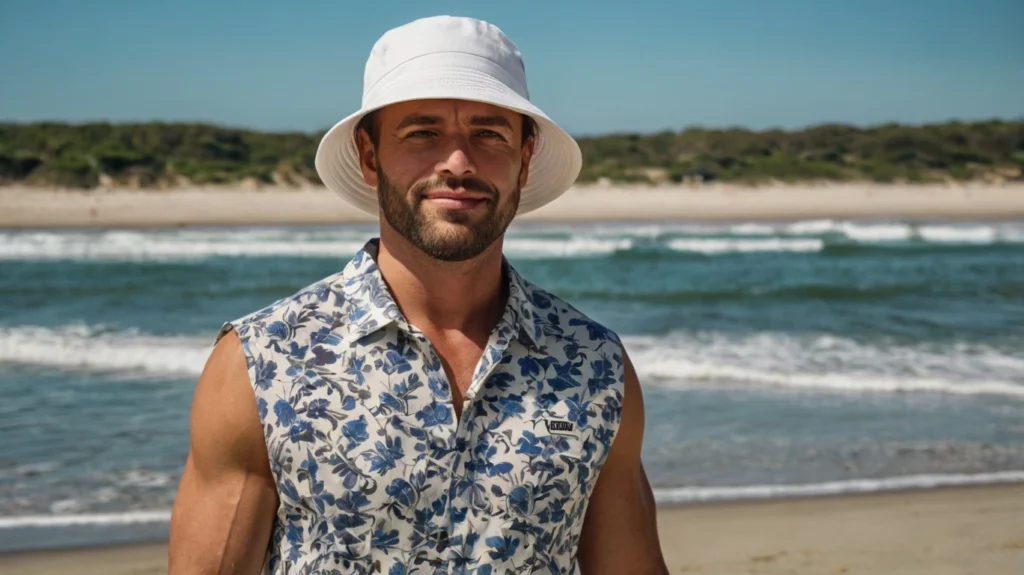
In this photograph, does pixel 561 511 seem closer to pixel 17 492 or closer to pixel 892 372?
pixel 17 492

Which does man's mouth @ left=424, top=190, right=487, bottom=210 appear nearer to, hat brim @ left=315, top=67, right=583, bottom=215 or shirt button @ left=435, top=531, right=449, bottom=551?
hat brim @ left=315, top=67, right=583, bottom=215

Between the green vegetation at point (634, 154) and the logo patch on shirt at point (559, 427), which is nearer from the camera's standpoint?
Result: the logo patch on shirt at point (559, 427)

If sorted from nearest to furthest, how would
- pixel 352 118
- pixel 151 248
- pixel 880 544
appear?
pixel 352 118, pixel 880 544, pixel 151 248

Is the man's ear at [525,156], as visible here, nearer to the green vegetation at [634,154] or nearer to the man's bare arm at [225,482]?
the man's bare arm at [225,482]

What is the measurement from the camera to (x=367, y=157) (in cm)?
186

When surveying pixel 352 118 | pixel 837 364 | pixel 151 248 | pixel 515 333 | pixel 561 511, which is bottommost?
→ pixel 151 248

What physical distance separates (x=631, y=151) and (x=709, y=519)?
44069 mm

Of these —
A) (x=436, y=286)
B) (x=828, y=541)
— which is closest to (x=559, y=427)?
(x=436, y=286)

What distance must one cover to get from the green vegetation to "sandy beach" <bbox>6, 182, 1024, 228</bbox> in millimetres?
1648

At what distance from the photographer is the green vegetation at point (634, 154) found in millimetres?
36562

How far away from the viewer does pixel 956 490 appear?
5.39 meters

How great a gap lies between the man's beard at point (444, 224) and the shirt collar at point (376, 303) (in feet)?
0.23

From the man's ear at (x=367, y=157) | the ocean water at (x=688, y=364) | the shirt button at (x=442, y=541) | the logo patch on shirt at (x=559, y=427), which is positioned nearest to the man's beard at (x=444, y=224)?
the man's ear at (x=367, y=157)

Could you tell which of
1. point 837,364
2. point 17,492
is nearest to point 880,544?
point 17,492
